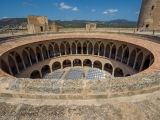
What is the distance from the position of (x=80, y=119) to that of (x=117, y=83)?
8.29 feet

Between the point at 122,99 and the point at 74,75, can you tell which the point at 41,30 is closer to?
the point at 74,75

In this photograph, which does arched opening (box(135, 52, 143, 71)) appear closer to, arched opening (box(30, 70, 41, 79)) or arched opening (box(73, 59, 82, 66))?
arched opening (box(73, 59, 82, 66))

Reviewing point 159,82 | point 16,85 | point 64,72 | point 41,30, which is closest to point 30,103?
point 16,85

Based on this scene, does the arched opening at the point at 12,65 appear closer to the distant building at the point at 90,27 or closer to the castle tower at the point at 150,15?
the distant building at the point at 90,27

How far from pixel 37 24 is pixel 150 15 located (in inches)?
854

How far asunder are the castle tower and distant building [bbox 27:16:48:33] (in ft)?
62.9

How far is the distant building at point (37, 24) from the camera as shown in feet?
95.6

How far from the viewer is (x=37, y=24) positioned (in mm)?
30781

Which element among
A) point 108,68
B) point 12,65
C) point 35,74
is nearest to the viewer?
point 12,65

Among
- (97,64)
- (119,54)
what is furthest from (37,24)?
(119,54)

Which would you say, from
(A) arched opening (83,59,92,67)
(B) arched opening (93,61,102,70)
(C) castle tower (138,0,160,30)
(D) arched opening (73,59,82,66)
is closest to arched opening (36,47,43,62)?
(D) arched opening (73,59,82,66)

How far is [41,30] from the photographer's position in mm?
31188

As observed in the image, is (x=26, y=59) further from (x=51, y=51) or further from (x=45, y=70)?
(x=51, y=51)

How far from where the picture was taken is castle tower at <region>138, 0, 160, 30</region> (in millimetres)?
29084
